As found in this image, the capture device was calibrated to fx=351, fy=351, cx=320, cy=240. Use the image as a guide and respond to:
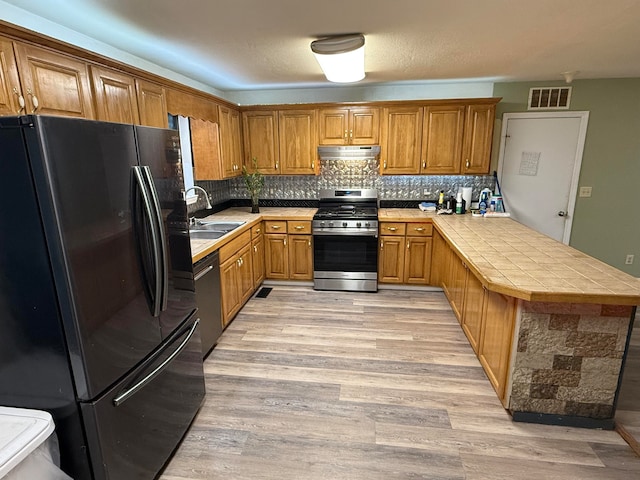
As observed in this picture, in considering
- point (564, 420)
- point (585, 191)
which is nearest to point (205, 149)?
point (564, 420)

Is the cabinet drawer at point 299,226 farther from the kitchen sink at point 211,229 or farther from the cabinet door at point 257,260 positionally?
the kitchen sink at point 211,229

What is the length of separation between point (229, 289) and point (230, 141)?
1756 mm

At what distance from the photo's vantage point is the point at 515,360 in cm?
204

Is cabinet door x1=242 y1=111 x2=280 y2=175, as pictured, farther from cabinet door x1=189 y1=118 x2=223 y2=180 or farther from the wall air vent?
the wall air vent

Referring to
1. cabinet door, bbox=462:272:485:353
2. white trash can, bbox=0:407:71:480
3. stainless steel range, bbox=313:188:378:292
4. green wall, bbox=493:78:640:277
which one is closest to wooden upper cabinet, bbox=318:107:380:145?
stainless steel range, bbox=313:188:378:292

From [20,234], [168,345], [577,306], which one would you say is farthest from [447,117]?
[20,234]

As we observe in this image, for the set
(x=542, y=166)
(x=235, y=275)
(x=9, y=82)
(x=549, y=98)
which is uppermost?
(x=549, y=98)

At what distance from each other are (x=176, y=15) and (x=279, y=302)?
8.93ft

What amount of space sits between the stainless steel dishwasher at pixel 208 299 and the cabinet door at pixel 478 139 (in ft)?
9.82

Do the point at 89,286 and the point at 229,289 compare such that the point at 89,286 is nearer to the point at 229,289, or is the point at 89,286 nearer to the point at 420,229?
the point at 229,289

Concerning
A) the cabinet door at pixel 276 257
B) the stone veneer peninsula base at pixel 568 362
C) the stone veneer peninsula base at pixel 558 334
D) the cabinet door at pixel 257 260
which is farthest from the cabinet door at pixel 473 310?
the cabinet door at pixel 257 260

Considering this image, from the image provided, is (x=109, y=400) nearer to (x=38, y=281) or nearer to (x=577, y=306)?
(x=38, y=281)

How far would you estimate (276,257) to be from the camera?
13.9 ft

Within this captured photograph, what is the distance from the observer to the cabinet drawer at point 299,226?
410 centimetres
